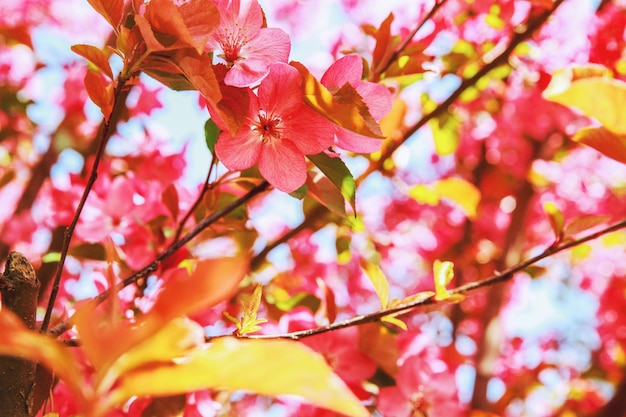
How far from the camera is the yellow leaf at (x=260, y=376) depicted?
0.30 metres

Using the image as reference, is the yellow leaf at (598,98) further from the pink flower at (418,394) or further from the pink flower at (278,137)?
the pink flower at (418,394)

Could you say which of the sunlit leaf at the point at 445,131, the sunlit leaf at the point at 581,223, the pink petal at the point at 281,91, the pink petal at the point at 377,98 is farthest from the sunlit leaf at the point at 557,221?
the sunlit leaf at the point at 445,131

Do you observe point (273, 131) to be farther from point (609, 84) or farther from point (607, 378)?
point (607, 378)

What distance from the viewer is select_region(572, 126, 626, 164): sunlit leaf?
0.57 meters

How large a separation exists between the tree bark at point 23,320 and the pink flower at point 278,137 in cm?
21

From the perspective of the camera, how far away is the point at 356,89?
58 centimetres

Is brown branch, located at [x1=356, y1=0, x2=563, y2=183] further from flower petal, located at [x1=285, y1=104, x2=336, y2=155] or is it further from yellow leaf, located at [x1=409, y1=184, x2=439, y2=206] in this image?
flower petal, located at [x1=285, y1=104, x2=336, y2=155]

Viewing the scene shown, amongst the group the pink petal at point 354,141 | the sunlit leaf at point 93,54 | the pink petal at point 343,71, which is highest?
the pink petal at point 343,71

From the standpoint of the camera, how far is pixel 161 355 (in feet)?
1.03

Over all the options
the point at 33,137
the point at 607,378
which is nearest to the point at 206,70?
the point at 33,137

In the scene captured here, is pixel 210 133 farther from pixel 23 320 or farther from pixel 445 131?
pixel 445 131

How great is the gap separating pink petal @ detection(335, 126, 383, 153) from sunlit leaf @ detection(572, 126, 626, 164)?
0.21 meters

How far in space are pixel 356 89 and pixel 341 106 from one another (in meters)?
0.09

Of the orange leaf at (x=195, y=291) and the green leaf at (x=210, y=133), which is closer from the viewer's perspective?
the orange leaf at (x=195, y=291)
